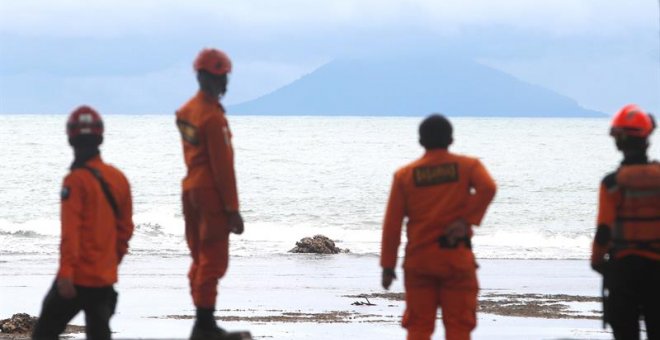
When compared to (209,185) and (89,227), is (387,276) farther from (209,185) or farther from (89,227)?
(89,227)

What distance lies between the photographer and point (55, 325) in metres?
8.47

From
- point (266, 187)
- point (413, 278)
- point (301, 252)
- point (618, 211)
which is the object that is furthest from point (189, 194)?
point (266, 187)

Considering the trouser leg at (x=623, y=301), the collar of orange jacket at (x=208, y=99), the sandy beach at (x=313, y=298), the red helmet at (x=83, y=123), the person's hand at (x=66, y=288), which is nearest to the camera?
the person's hand at (x=66, y=288)

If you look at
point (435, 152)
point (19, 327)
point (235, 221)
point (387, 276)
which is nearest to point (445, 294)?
point (387, 276)

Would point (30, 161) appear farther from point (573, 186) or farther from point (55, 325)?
point (55, 325)

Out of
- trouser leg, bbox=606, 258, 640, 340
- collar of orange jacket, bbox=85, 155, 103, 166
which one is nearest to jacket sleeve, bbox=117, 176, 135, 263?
collar of orange jacket, bbox=85, 155, 103, 166

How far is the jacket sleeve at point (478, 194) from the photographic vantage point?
845cm

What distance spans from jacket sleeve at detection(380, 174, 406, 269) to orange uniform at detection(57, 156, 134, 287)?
5.14 ft

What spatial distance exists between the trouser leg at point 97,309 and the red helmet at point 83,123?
905 millimetres

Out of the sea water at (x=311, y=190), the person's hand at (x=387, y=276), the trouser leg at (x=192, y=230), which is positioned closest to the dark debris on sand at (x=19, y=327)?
A: the trouser leg at (x=192, y=230)

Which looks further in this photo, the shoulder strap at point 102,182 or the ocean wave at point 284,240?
the ocean wave at point 284,240

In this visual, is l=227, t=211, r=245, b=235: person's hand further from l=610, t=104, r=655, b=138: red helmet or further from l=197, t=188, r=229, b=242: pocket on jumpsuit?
l=610, t=104, r=655, b=138: red helmet

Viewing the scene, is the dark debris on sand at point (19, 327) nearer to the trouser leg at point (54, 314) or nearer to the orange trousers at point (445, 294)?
the trouser leg at point (54, 314)

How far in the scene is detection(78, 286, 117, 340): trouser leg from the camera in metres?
8.30
